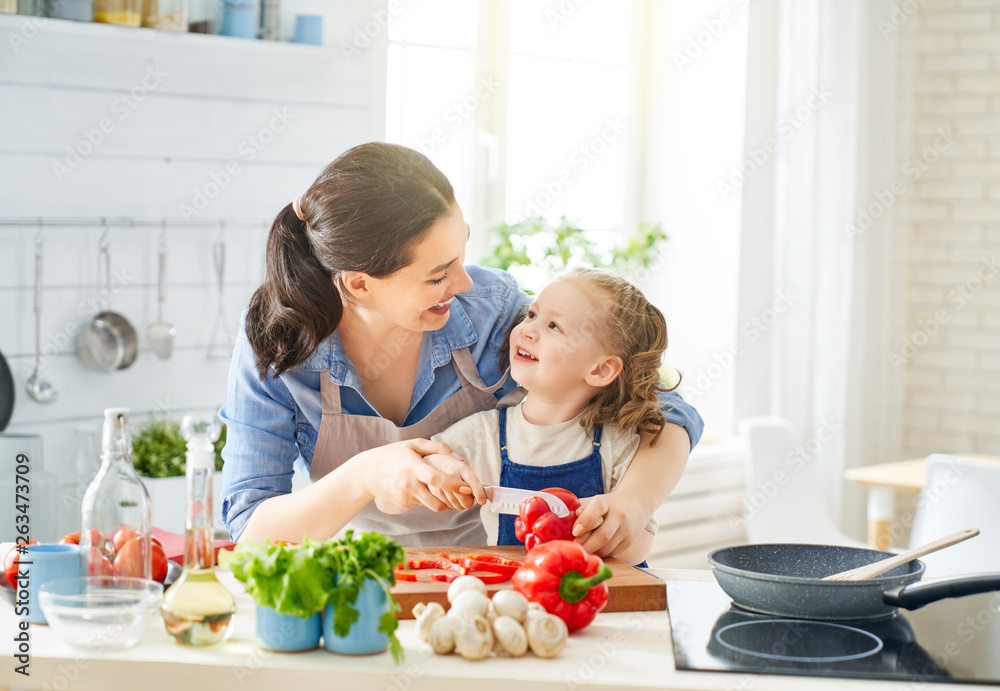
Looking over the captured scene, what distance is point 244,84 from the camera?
10.1 ft

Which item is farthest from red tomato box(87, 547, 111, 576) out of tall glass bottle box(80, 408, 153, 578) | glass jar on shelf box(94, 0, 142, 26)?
glass jar on shelf box(94, 0, 142, 26)

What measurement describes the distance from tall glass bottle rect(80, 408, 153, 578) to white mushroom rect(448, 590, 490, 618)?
392 mm

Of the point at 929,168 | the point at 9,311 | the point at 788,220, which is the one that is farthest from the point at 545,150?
the point at 9,311

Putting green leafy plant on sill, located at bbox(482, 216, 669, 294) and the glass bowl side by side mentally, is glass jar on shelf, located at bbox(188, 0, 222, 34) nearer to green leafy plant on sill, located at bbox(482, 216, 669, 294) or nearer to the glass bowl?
green leafy plant on sill, located at bbox(482, 216, 669, 294)

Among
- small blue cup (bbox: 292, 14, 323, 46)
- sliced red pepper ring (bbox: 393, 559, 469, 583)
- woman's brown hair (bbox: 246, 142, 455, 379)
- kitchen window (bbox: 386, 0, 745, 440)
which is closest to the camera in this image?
sliced red pepper ring (bbox: 393, 559, 469, 583)

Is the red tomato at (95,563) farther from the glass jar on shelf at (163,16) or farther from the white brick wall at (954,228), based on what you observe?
the white brick wall at (954,228)

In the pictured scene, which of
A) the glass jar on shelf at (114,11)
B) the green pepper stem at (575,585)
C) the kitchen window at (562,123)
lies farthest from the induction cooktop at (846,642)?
the kitchen window at (562,123)

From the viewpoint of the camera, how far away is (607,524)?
1.52m

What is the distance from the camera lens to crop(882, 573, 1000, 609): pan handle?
125 cm

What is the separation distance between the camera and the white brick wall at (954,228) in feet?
14.1

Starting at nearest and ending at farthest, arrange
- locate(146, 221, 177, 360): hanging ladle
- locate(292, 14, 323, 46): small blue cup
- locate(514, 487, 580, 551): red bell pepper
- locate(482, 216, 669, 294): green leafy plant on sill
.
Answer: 1. locate(514, 487, 580, 551): red bell pepper
2. locate(146, 221, 177, 360): hanging ladle
3. locate(292, 14, 323, 46): small blue cup
4. locate(482, 216, 669, 294): green leafy plant on sill

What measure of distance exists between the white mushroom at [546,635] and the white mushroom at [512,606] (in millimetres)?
14

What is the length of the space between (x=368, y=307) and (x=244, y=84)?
1523 mm

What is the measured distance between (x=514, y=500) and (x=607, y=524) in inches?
5.7
